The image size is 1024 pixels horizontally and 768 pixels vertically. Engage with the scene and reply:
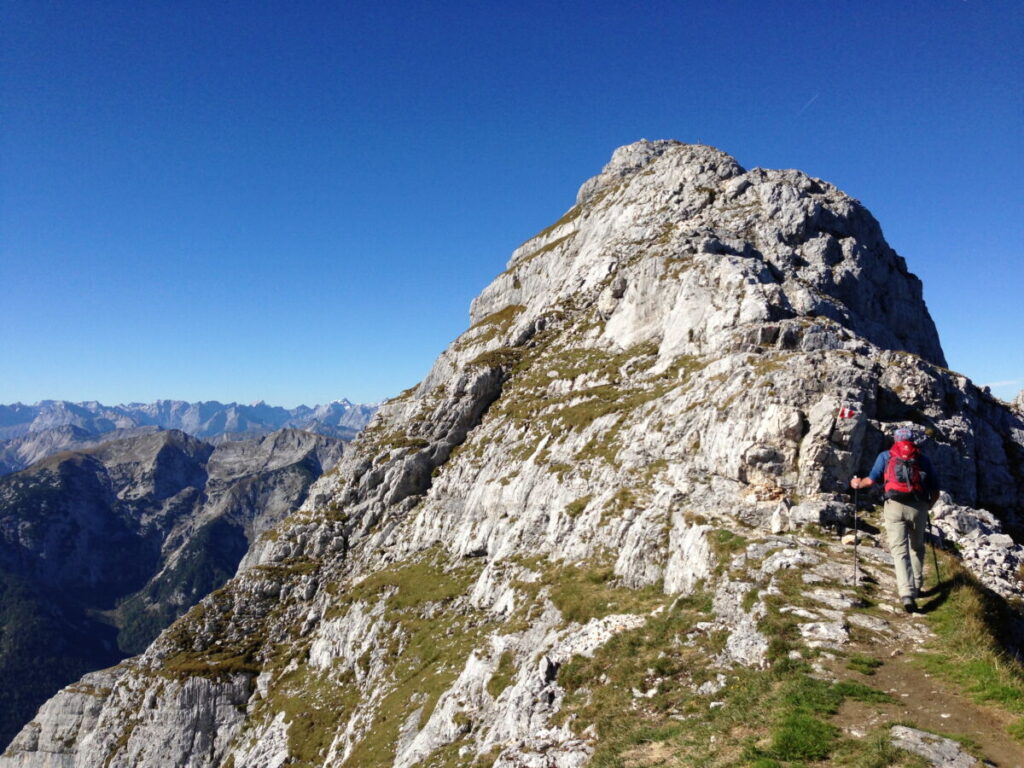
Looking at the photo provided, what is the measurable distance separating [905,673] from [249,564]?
9376 centimetres

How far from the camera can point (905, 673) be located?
14.7 metres

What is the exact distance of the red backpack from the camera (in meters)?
16.8

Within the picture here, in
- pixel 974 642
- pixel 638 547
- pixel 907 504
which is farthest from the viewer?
pixel 638 547

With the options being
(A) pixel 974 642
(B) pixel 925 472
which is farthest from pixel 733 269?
(A) pixel 974 642

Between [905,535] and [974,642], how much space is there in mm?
3396

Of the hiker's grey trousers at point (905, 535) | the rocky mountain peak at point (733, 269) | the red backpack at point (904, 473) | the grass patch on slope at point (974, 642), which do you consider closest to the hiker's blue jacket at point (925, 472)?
the red backpack at point (904, 473)

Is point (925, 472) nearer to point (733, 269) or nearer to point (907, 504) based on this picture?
point (907, 504)

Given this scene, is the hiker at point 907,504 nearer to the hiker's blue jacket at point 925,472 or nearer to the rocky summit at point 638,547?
the hiker's blue jacket at point 925,472

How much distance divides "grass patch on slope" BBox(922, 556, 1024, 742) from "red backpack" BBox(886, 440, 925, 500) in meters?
3.79

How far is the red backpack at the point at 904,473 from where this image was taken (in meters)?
16.8

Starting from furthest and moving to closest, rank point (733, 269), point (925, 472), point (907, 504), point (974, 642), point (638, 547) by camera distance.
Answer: point (733, 269)
point (638, 547)
point (925, 472)
point (907, 504)
point (974, 642)

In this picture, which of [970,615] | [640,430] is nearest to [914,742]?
[970,615]

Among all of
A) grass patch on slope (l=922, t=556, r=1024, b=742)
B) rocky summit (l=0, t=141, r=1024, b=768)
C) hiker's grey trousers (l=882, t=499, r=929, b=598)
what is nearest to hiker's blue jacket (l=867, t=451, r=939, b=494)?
hiker's grey trousers (l=882, t=499, r=929, b=598)

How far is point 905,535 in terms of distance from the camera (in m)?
17.1
